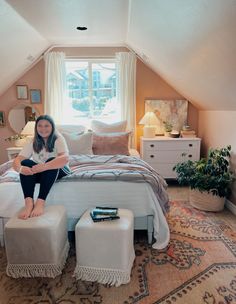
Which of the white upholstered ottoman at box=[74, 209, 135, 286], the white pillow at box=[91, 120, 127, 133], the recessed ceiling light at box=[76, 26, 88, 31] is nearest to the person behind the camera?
the white upholstered ottoman at box=[74, 209, 135, 286]

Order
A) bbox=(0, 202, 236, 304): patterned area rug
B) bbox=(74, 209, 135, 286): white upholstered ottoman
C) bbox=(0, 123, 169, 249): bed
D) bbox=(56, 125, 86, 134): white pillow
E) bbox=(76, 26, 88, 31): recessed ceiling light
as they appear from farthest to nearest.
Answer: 1. bbox=(56, 125, 86, 134): white pillow
2. bbox=(76, 26, 88, 31): recessed ceiling light
3. bbox=(0, 123, 169, 249): bed
4. bbox=(74, 209, 135, 286): white upholstered ottoman
5. bbox=(0, 202, 236, 304): patterned area rug

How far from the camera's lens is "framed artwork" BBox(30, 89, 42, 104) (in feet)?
13.4

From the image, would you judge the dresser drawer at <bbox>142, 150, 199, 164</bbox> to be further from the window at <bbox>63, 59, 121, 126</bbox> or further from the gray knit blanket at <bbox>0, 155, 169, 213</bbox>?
the gray knit blanket at <bbox>0, 155, 169, 213</bbox>

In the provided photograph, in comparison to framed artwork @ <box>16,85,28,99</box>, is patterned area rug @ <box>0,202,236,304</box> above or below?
below

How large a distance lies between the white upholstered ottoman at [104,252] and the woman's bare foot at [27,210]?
41 centimetres

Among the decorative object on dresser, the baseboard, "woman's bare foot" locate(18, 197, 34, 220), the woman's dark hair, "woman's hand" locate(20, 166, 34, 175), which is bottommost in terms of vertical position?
the baseboard

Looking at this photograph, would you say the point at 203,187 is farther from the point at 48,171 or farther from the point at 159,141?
the point at 48,171

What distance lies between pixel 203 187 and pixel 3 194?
2157mm

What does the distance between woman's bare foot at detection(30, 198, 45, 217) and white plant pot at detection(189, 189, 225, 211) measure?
1.89 m

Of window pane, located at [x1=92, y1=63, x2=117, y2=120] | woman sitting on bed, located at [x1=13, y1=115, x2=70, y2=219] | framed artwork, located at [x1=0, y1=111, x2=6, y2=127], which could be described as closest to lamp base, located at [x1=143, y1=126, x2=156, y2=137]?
window pane, located at [x1=92, y1=63, x2=117, y2=120]

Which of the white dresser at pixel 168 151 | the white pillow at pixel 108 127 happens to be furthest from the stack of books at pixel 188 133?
the white pillow at pixel 108 127

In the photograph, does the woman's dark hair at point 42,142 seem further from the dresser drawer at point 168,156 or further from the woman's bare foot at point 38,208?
the dresser drawer at point 168,156

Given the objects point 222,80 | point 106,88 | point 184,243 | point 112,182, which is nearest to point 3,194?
point 112,182

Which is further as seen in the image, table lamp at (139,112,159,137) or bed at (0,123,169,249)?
table lamp at (139,112,159,137)
